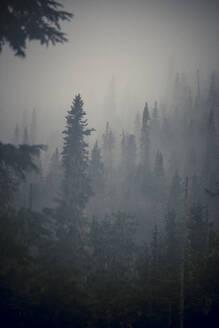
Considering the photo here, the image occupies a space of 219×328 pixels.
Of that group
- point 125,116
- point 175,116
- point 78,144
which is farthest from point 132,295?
point 125,116

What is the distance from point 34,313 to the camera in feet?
28.0

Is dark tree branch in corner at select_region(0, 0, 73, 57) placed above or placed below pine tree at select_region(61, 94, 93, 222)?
above

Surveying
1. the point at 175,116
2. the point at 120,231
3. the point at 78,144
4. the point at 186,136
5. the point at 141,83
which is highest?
the point at 141,83

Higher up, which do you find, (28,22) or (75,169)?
(28,22)

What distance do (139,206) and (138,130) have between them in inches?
1528

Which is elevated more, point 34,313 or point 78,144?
point 78,144

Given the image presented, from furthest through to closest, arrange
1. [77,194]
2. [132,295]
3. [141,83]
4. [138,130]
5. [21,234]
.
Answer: [141,83]
[138,130]
[77,194]
[132,295]
[21,234]

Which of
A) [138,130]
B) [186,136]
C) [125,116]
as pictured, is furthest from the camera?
[125,116]

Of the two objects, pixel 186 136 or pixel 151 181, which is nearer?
pixel 151 181

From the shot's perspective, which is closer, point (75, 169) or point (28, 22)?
point (28, 22)

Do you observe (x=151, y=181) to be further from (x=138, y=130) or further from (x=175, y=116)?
(x=175, y=116)

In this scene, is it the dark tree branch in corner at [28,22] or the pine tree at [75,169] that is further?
the pine tree at [75,169]

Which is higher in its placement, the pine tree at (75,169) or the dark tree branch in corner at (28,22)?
the dark tree branch in corner at (28,22)

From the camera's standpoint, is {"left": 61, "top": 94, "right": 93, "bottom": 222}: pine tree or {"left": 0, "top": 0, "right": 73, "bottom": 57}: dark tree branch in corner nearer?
{"left": 0, "top": 0, "right": 73, "bottom": 57}: dark tree branch in corner
